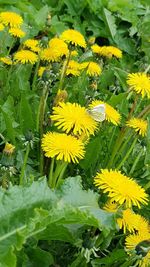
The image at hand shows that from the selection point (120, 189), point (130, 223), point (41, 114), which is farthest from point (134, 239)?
point (41, 114)

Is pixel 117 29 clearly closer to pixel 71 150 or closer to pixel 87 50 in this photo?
pixel 87 50

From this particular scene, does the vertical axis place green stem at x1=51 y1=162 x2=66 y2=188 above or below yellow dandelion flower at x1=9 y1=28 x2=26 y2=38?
below

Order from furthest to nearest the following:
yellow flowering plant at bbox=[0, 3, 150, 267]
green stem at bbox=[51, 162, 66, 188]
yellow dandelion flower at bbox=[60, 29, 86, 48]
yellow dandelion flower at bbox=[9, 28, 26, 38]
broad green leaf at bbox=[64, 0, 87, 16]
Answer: broad green leaf at bbox=[64, 0, 87, 16] < yellow dandelion flower at bbox=[9, 28, 26, 38] < yellow dandelion flower at bbox=[60, 29, 86, 48] < green stem at bbox=[51, 162, 66, 188] < yellow flowering plant at bbox=[0, 3, 150, 267]

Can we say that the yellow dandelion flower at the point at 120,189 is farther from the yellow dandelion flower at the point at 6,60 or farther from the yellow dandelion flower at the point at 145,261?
the yellow dandelion flower at the point at 6,60

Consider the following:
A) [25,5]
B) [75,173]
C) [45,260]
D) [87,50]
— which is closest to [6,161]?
[45,260]

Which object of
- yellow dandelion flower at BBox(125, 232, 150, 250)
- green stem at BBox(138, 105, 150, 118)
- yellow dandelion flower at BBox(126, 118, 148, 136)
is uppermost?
green stem at BBox(138, 105, 150, 118)

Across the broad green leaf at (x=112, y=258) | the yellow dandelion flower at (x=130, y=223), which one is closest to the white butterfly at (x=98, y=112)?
the yellow dandelion flower at (x=130, y=223)

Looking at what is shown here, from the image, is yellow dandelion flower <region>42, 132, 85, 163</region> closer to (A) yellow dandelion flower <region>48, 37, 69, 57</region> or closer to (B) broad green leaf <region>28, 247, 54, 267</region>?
(B) broad green leaf <region>28, 247, 54, 267</region>

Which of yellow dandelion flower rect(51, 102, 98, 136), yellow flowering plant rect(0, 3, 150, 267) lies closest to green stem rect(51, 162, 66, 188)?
yellow flowering plant rect(0, 3, 150, 267)
